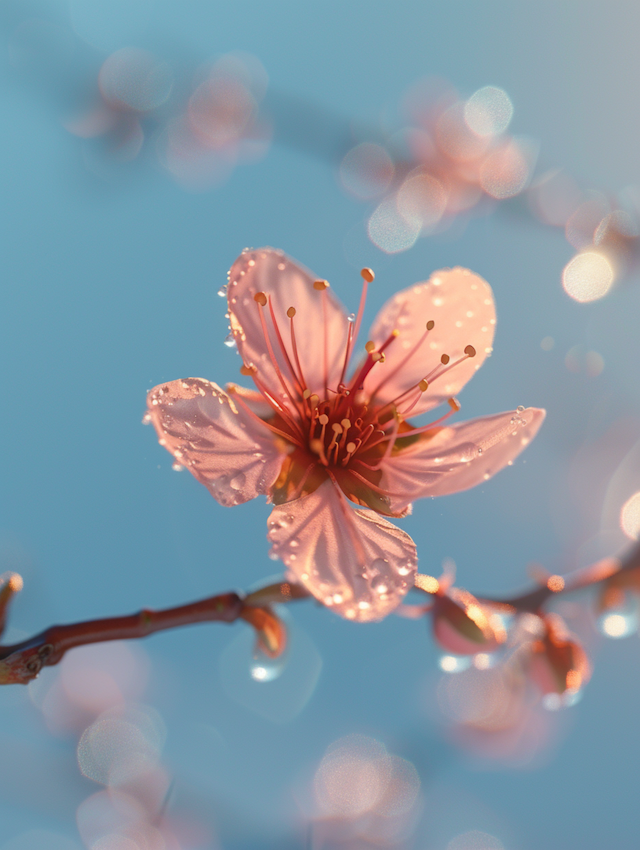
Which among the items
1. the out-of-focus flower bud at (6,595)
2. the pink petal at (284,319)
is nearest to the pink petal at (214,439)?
the pink petal at (284,319)

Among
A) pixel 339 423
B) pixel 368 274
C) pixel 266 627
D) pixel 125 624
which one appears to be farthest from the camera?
pixel 339 423

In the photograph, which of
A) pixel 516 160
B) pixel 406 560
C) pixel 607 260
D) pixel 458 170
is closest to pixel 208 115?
pixel 458 170

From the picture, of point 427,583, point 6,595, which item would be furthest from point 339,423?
point 6,595

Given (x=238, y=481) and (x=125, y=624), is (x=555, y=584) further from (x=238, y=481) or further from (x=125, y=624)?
(x=125, y=624)

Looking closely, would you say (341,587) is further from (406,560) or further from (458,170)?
(458,170)

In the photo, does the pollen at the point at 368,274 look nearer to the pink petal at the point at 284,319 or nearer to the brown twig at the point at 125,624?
the pink petal at the point at 284,319

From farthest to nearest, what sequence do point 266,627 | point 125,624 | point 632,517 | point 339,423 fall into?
point 632,517, point 339,423, point 266,627, point 125,624

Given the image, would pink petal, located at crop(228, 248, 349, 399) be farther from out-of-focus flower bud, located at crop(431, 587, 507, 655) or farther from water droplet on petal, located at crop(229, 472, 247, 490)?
out-of-focus flower bud, located at crop(431, 587, 507, 655)
